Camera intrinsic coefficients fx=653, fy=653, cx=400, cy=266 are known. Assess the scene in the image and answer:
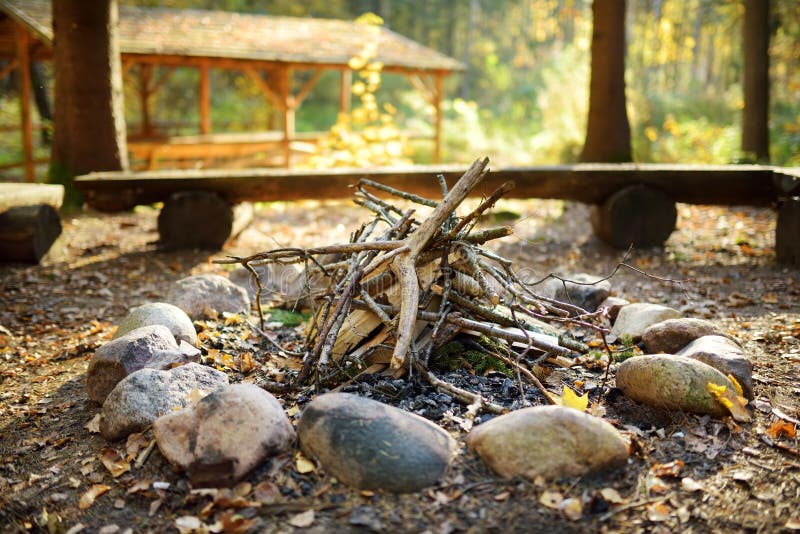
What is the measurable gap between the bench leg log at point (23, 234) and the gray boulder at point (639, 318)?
5.49 m

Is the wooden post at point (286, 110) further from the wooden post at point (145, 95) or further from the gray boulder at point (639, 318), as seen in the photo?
the gray boulder at point (639, 318)

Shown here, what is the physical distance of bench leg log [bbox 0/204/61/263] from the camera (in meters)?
6.43

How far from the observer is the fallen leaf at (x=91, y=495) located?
2786mm

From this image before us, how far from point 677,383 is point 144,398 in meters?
2.63

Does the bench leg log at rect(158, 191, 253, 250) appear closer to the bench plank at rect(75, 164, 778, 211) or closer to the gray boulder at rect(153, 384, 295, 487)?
the bench plank at rect(75, 164, 778, 211)

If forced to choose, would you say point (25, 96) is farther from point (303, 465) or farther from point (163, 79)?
point (303, 465)

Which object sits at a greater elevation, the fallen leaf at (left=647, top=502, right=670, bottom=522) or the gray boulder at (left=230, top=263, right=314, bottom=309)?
the gray boulder at (left=230, top=263, right=314, bottom=309)

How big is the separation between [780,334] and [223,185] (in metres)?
5.37

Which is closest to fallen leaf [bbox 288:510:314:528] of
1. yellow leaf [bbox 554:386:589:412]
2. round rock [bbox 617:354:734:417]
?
yellow leaf [bbox 554:386:589:412]

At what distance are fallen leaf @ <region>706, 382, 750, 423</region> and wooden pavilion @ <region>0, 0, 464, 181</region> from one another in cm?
1244

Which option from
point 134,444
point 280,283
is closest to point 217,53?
point 280,283

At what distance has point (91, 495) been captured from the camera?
2.83m

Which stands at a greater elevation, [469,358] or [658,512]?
[469,358]

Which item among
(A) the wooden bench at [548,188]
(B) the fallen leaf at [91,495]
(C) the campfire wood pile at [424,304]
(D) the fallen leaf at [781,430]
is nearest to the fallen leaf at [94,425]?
(B) the fallen leaf at [91,495]
